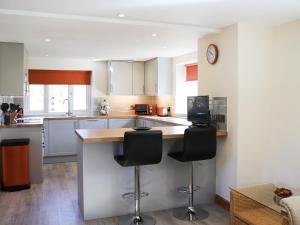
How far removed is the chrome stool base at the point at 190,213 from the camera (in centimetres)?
343

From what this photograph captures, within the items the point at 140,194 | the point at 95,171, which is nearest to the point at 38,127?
the point at 95,171

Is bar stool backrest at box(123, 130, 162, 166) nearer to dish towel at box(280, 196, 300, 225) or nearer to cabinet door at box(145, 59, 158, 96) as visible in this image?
dish towel at box(280, 196, 300, 225)

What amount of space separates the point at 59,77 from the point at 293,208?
5772 millimetres

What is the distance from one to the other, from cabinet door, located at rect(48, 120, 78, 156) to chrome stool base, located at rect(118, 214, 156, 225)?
3196 mm

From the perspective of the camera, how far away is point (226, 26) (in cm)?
362

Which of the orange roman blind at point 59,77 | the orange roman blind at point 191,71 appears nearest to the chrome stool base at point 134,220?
the orange roman blind at point 191,71

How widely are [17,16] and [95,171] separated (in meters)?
1.82

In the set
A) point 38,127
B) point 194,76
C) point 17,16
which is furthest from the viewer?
point 194,76

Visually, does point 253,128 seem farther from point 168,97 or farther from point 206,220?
point 168,97

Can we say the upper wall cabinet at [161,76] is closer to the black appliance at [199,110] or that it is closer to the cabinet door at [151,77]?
the cabinet door at [151,77]

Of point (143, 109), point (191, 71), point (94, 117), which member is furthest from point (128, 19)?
A: point (143, 109)

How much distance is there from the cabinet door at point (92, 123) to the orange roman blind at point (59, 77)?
1.04 meters

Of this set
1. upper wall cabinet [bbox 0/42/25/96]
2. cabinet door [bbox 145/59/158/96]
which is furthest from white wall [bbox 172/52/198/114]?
upper wall cabinet [bbox 0/42/25/96]

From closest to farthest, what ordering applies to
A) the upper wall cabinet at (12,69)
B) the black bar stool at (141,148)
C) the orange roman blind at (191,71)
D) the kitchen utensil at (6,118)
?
the black bar stool at (141,148) < the kitchen utensil at (6,118) < the upper wall cabinet at (12,69) < the orange roman blind at (191,71)
